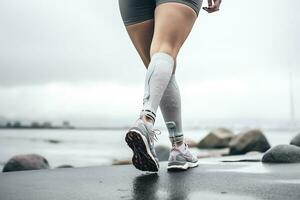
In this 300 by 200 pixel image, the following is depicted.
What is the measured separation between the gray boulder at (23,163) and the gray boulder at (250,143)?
723cm

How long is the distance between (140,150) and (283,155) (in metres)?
1.78

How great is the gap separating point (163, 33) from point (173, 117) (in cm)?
68

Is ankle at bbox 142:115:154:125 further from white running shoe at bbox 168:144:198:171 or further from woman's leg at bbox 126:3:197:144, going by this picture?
white running shoe at bbox 168:144:198:171

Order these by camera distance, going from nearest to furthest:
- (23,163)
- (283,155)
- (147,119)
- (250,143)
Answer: (147,119) < (283,155) < (23,163) < (250,143)

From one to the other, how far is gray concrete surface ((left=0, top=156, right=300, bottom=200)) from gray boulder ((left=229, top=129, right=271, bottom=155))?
336 inches

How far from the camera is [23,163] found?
5508 mm

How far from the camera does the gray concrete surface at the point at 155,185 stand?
182 centimetres

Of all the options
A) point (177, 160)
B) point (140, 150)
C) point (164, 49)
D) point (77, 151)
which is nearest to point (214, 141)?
point (77, 151)

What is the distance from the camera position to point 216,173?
265 centimetres

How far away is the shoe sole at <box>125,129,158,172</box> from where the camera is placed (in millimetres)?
2094

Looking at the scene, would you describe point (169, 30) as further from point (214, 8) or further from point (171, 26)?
point (214, 8)

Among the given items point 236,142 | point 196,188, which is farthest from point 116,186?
point 236,142

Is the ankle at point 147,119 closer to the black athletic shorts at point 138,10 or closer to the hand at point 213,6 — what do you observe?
the black athletic shorts at point 138,10

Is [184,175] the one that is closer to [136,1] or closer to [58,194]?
[58,194]
